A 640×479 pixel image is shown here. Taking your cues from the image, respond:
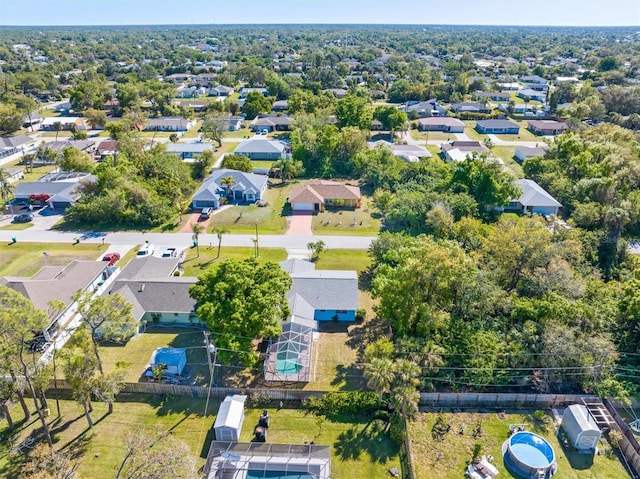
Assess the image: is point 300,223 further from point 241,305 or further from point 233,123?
point 233,123

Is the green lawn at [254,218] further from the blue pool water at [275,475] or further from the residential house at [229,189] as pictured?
the blue pool water at [275,475]

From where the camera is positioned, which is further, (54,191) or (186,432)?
(54,191)

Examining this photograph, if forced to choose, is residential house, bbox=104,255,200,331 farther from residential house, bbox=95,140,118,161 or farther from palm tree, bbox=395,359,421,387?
residential house, bbox=95,140,118,161

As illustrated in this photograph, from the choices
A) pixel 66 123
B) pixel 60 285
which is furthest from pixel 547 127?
pixel 66 123

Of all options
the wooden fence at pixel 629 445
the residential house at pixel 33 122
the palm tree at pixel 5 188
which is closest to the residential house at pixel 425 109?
the palm tree at pixel 5 188

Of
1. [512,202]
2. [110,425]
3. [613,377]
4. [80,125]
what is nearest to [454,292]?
[613,377]

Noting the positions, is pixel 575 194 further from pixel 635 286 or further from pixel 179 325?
pixel 179 325
